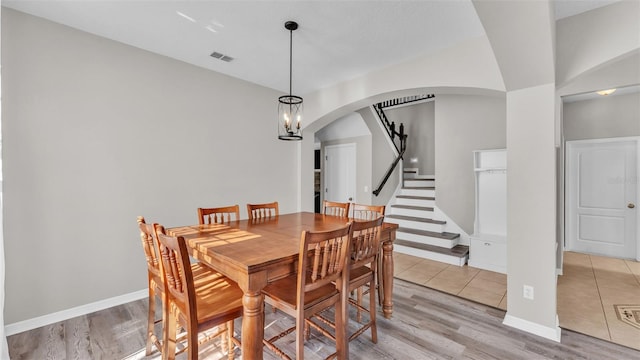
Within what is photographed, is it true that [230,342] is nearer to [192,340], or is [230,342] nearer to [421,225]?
[192,340]

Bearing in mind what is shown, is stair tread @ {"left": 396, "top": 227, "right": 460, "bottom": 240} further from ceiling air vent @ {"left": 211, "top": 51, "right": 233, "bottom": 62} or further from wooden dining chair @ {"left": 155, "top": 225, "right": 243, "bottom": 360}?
ceiling air vent @ {"left": 211, "top": 51, "right": 233, "bottom": 62}

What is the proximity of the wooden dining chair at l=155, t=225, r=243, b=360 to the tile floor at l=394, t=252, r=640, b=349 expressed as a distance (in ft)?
8.43

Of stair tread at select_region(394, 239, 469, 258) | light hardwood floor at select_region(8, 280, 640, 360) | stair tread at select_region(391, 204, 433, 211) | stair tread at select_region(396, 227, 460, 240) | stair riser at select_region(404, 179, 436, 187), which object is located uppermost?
stair riser at select_region(404, 179, 436, 187)

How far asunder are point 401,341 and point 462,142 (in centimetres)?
354

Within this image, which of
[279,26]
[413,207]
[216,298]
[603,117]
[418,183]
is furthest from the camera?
[418,183]

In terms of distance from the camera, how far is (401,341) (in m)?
2.21

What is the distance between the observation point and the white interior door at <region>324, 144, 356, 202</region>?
5809mm

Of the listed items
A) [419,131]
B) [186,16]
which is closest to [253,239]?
[186,16]

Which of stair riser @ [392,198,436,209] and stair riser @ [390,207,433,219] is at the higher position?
stair riser @ [392,198,436,209]

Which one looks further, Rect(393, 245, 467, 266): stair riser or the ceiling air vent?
Rect(393, 245, 467, 266): stair riser

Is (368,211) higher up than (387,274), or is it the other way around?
(368,211)

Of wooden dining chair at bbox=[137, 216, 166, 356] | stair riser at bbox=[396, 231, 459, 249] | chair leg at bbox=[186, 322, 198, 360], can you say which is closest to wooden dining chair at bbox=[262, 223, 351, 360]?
chair leg at bbox=[186, 322, 198, 360]

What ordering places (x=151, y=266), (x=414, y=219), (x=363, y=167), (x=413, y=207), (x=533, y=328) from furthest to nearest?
(x=363, y=167) < (x=413, y=207) < (x=414, y=219) < (x=533, y=328) < (x=151, y=266)

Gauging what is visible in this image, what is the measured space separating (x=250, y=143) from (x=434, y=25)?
2737mm
